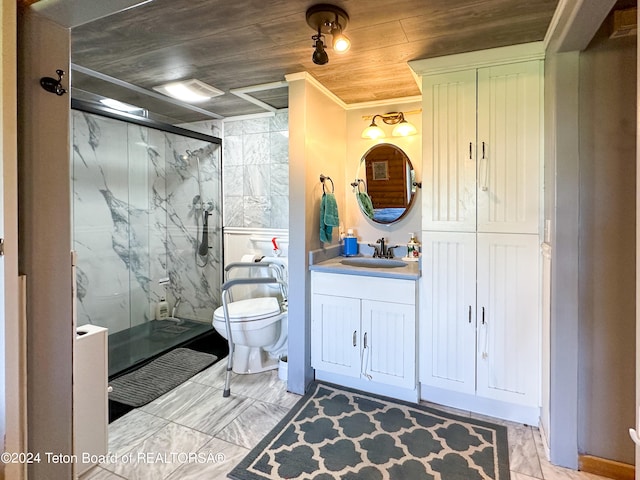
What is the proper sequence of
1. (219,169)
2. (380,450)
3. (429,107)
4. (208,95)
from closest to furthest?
(380,450), (429,107), (208,95), (219,169)

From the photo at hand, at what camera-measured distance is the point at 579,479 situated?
65.3 inches

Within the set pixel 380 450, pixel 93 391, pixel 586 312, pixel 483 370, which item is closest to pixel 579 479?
pixel 483 370

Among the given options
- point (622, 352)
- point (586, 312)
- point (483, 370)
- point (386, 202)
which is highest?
point (386, 202)

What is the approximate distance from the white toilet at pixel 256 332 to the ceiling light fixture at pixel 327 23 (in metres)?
1.75

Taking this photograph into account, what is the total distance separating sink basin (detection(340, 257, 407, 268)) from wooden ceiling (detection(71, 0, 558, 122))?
1268 mm

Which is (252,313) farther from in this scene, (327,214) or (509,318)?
(509,318)

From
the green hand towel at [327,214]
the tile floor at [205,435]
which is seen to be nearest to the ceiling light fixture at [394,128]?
the green hand towel at [327,214]

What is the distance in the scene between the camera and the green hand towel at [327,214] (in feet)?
8.52

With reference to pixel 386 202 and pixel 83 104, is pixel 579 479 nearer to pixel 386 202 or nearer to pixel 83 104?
pixel 386 202

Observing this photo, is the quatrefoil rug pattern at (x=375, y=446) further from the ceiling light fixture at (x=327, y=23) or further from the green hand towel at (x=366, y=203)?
the ceiling light fixture at (x=327, y=23)

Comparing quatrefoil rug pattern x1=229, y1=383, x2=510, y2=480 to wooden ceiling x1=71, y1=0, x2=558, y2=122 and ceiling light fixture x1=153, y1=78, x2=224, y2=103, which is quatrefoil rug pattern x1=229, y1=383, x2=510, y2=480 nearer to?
wooden ceiling x1=71, y1=0, x2=558, y2=122

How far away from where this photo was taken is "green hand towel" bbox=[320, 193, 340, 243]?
260cm

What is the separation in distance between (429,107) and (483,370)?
1627 mm

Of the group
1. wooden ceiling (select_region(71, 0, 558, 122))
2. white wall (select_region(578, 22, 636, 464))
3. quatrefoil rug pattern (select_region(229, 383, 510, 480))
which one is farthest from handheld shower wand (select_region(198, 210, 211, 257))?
white wall (select_region(578, 22, 636, 464))
